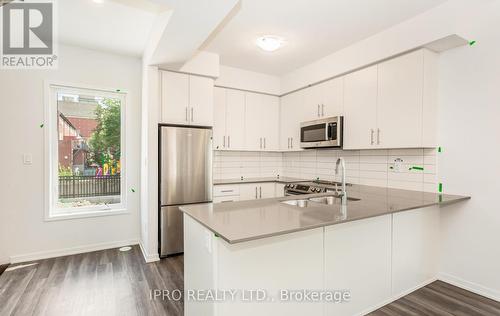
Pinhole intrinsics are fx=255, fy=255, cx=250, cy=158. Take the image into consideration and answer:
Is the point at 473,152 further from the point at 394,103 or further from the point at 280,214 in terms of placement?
the point at 280,214

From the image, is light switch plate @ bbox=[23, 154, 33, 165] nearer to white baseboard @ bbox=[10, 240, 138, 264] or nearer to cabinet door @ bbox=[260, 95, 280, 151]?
white baseboard @ bbox=[10, 240, 138, 264]

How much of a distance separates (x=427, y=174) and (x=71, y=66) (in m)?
4.37

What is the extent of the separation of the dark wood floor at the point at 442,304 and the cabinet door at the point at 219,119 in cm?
281

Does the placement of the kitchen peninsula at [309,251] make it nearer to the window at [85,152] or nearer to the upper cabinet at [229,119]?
the upper cabinet at [229,119]

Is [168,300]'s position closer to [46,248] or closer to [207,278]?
[207,278]

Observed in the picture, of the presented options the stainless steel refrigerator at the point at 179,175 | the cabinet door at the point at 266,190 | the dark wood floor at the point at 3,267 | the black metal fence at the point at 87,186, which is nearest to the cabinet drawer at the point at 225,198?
the stainless steel refrigerator at the point at 179,175

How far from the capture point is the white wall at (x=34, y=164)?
2.96 meters

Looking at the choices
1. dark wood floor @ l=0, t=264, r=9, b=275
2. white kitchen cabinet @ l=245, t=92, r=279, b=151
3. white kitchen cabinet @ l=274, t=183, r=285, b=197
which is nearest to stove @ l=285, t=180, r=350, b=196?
white kitchen cabinet @ l=274, t=183, r=285, b=197

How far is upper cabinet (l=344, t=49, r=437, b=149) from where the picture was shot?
2.51m

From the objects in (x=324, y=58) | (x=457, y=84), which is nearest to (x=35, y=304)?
(x=324, y=58)

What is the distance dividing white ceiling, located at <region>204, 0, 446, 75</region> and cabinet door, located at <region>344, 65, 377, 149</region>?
1.42 ft

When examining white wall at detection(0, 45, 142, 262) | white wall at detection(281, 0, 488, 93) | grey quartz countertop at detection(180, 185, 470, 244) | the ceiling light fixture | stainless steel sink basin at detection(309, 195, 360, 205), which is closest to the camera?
grey quartz countertop at detection(180, 185, 470, 244)

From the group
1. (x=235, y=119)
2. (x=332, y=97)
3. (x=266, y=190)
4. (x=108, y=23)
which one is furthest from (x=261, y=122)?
(x=108, y=23)

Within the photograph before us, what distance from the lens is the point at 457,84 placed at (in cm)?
244
